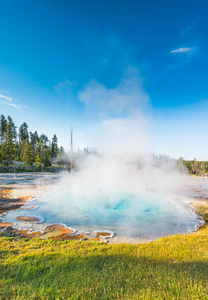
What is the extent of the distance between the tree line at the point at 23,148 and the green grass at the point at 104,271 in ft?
104

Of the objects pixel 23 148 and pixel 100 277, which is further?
pixel 23 148

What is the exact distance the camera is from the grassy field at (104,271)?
107 inches

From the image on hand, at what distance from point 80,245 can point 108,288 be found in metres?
3.15

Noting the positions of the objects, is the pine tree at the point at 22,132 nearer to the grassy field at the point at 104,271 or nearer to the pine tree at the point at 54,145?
the pine tree at the point at 54,145

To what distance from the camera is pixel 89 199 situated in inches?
596

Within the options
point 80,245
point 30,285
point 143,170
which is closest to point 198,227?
point 80,245

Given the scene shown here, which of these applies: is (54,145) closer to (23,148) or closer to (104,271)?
(23,148)

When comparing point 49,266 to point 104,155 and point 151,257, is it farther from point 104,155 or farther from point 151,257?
point 104,155

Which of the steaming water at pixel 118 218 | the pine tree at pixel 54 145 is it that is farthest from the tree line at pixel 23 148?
the steaming water at pixel 118 218

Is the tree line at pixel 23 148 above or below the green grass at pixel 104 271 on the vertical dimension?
above

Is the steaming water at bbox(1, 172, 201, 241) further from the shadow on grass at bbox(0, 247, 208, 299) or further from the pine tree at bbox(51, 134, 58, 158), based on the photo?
the pine tree at bbox(51, 134, 58, 158)

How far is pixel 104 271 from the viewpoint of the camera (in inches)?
144

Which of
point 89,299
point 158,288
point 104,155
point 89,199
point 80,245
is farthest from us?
point 104,155

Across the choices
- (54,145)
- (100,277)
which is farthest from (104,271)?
(54,145)
